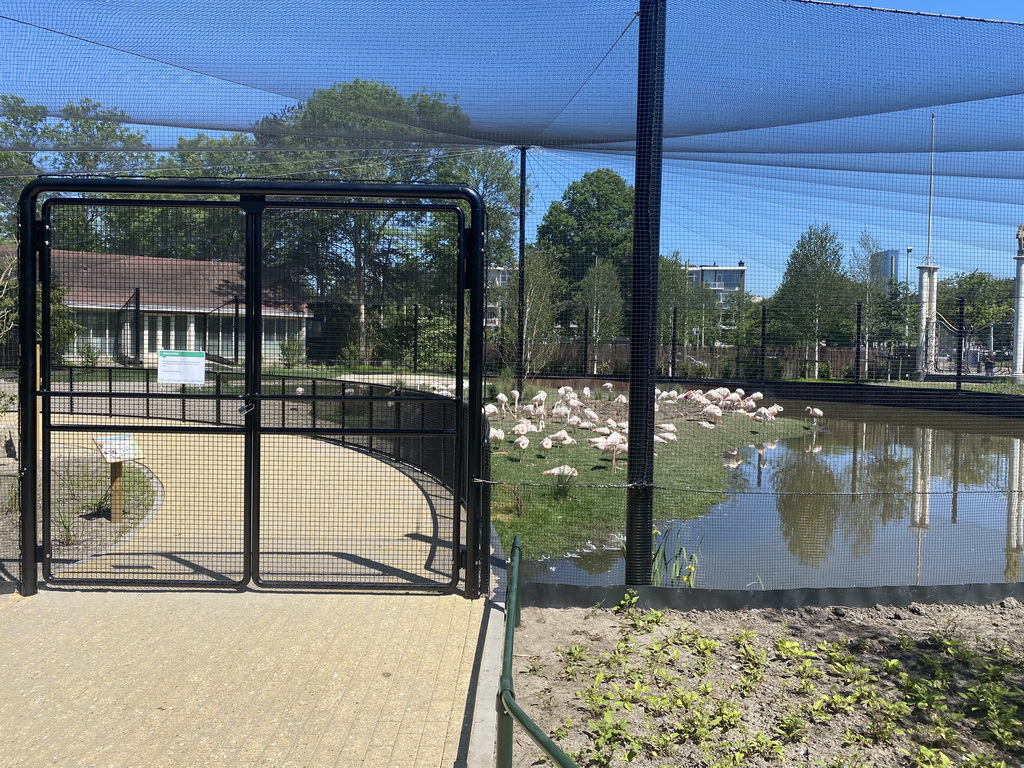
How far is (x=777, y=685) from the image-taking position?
416 centimetres

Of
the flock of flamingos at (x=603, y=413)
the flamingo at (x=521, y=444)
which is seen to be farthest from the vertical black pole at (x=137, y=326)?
the flamingo at (x=521, y=444)

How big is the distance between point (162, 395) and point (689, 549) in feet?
15.4

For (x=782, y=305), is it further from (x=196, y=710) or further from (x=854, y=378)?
(x=196, y=710)

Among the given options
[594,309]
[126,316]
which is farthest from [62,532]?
[594,309]

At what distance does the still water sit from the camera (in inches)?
263

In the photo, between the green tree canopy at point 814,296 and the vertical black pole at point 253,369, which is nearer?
the vertical black pole at point 253,369

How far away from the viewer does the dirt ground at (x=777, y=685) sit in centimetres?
354

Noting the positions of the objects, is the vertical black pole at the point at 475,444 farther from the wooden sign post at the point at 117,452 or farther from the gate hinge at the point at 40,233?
the wooden sign post at the point at 117,452

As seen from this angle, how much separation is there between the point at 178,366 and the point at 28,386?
3.20 feet

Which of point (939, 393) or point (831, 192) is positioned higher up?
point (831, 192)

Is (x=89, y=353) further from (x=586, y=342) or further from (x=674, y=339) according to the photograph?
(x=674, y=339)

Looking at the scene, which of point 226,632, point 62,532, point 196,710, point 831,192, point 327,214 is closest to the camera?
point 196,710

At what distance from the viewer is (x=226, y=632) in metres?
4.70

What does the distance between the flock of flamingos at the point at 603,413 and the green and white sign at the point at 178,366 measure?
191 centimetres
